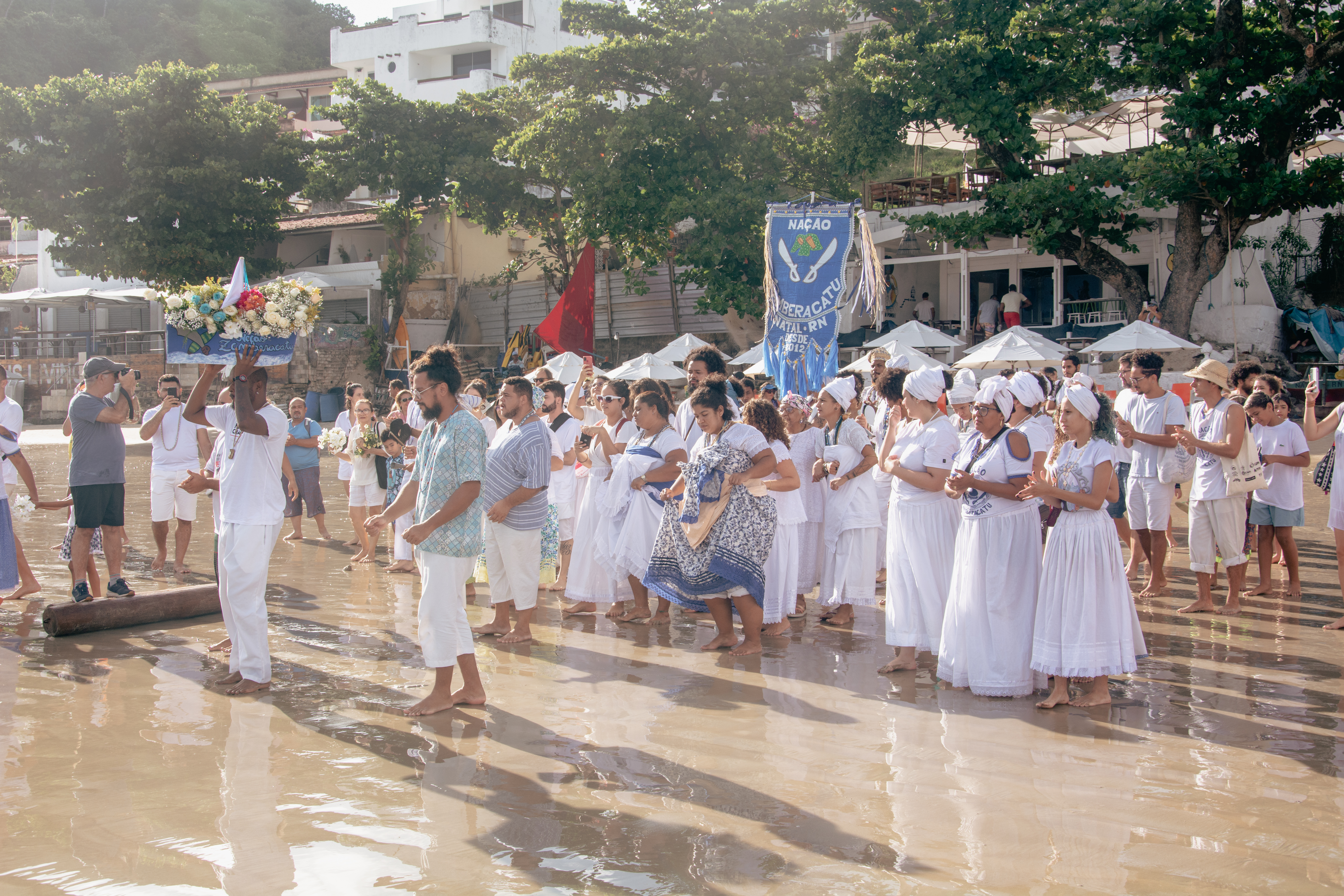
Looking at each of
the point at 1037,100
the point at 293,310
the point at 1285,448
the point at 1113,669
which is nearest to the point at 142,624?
the point at 293,310

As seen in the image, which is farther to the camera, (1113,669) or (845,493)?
(845,493)

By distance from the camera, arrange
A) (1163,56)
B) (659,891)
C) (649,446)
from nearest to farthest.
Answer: (659,891) < (649,446) < (1163,56)

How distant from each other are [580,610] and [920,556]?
10.1 ft

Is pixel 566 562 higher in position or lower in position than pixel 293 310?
lower

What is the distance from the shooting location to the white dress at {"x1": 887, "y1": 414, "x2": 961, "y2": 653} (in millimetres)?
6473

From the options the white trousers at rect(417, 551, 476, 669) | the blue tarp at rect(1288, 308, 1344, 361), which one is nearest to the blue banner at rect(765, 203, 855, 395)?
the white trousers at rect(417, 551, 476, 669)

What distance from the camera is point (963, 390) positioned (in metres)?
6.55

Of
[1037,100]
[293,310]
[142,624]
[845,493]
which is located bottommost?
[142,624]

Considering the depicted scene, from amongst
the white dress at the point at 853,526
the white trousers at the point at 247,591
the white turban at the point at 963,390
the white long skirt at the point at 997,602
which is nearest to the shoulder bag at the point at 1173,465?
the white dress at the point at 853,526

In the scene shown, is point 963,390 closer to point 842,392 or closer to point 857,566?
point 842,392

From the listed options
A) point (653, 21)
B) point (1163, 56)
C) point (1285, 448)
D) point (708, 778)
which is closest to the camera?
point (708, 778)

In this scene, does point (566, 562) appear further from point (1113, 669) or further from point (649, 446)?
point (1113, 669)

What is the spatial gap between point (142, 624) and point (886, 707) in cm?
545

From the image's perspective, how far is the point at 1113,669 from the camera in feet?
18.5
